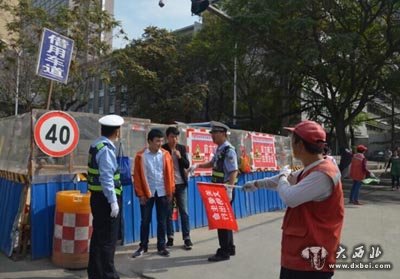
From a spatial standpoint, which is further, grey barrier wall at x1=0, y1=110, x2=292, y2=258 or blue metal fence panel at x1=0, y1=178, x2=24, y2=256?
blue metal fence panel at x1=0, y1=178, x2=24, y2=256

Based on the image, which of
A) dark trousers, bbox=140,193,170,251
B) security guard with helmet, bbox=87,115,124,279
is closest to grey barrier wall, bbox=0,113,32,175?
dark trousers, bbox=140,193,170,251

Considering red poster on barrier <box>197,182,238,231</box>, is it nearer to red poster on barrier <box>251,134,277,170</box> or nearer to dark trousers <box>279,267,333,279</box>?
dark trousers <box>279,267,333,279</box>

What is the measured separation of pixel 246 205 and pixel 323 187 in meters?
7.90

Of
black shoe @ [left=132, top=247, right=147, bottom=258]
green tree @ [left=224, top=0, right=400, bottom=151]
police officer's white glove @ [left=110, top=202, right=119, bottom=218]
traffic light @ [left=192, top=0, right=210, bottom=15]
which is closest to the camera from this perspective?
police officer's white glove @ [left=110, top=202, right=119, bottom=218]

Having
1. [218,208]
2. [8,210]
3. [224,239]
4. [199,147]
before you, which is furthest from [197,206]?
[8,210]

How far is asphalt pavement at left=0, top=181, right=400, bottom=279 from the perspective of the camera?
19.4ft

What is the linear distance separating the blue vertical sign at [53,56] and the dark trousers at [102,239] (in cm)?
324

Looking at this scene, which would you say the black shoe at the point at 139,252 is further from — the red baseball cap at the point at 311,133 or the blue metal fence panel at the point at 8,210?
the red baseball cap at the point at 311,133

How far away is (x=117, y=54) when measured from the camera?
3108 centimetres

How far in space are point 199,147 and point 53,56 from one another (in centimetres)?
327

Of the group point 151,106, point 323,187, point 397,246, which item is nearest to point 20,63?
point 151,106

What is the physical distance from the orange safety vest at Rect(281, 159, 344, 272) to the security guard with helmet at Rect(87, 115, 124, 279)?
8.17 feet

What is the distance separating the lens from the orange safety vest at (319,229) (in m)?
2.97

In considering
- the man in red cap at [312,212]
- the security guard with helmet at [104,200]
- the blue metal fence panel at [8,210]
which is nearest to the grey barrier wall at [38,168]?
the blue metal fence panel at [8,210]
